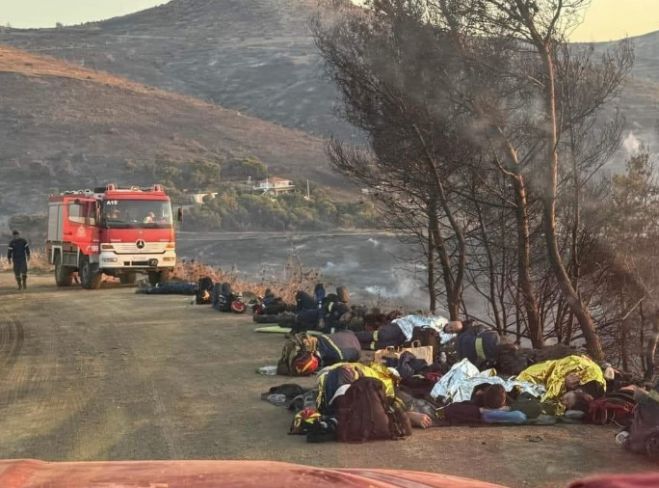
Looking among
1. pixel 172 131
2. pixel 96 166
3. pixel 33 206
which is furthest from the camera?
pixel 172 131

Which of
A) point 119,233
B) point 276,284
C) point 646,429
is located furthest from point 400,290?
point 646,429

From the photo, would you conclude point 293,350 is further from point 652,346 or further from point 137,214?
point 137,214

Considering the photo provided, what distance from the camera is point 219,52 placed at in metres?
113

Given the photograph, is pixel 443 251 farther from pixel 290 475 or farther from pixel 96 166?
pixel 96 166

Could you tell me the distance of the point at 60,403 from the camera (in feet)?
25.6

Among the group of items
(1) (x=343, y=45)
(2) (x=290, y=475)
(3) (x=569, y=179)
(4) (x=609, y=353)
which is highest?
(1) (x=343, y=45)

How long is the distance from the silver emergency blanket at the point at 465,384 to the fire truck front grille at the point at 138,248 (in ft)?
47.9

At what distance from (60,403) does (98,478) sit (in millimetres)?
6239

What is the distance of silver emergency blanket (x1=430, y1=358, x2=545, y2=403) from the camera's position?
7152 mm

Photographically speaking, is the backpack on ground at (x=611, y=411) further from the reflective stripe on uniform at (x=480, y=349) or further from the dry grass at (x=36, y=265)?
the dry grass at (x=36, y=265)

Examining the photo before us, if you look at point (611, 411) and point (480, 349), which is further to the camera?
point (480, 349)

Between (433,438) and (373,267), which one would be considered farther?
(373,267)

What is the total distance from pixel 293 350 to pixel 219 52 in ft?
361

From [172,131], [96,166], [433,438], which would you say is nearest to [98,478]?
[433,438]
